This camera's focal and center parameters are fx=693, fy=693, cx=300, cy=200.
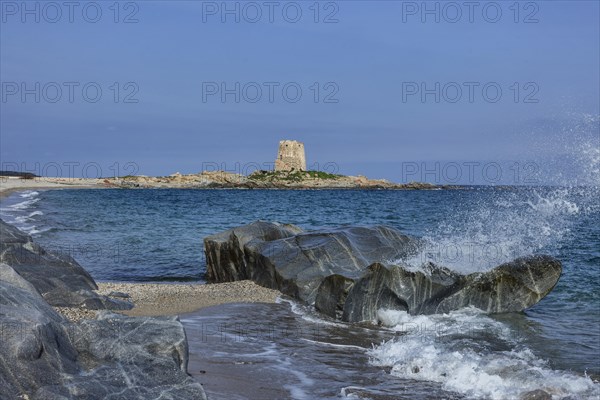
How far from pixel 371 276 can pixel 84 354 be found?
645 cm

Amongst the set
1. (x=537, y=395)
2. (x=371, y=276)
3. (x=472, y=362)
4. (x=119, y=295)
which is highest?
(x=371, y=276)

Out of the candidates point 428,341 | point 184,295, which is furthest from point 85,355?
point 184,295

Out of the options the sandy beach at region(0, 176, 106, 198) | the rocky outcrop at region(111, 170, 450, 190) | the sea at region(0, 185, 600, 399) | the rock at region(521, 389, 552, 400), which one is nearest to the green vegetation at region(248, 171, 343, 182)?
the rocky outcrop at region(111, 170, 450, 190)

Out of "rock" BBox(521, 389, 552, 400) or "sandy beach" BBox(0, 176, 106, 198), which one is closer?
"rock" BBox(521, 389, 552, 400)

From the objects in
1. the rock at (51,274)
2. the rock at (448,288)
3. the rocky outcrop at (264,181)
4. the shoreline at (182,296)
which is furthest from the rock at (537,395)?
the rocky outcrop at (264,181)

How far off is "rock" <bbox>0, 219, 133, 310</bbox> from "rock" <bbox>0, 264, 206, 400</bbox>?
3424 millimetres

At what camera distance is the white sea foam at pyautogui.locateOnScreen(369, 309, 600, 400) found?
772cm

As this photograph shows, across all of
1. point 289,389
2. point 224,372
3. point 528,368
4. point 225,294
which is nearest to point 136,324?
point 224,372

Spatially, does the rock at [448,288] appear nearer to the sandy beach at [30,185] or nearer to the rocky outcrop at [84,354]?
the rocky outcrop at [84,354]

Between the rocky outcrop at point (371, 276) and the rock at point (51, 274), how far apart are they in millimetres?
3579

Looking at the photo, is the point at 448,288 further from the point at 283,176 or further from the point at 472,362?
the point at 283,176

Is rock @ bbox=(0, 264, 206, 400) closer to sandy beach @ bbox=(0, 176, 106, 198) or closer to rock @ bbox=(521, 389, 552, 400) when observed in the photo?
rock @ bbox=(521, 389, 552, 400)

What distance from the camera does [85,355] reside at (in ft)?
21.1

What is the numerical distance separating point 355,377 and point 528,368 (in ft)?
6.90
